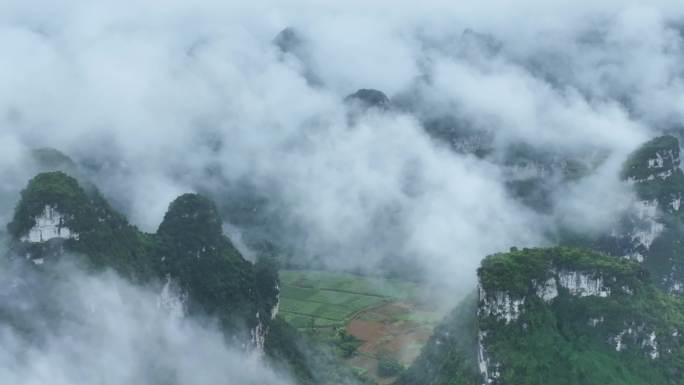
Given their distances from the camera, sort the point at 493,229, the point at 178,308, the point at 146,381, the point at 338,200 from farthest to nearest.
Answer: the point at 338,200 < the point at 493,229 < the point at 178,308 < the point at 146,381

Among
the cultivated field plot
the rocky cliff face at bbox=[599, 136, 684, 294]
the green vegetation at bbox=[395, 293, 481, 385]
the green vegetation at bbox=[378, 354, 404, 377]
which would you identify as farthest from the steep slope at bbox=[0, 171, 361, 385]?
the rocky cliff face at bbox=[599, 136, 684, 294]

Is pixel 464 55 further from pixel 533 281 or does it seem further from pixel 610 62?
pixel 533 281

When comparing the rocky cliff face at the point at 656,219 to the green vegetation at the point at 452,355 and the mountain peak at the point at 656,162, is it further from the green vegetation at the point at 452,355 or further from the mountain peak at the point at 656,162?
the green vegetation at the point at 452,355

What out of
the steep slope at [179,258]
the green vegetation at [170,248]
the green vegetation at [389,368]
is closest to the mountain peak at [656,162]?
the green vegetation at [389,368]

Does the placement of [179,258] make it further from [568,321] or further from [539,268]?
[568,321]

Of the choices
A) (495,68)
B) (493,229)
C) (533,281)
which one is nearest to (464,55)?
(495,68)

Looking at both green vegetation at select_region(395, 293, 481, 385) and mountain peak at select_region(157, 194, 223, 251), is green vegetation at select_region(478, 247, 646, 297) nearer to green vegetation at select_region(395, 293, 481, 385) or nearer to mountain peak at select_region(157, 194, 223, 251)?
green vegetation at select_region(395, 293, 481, 385)
